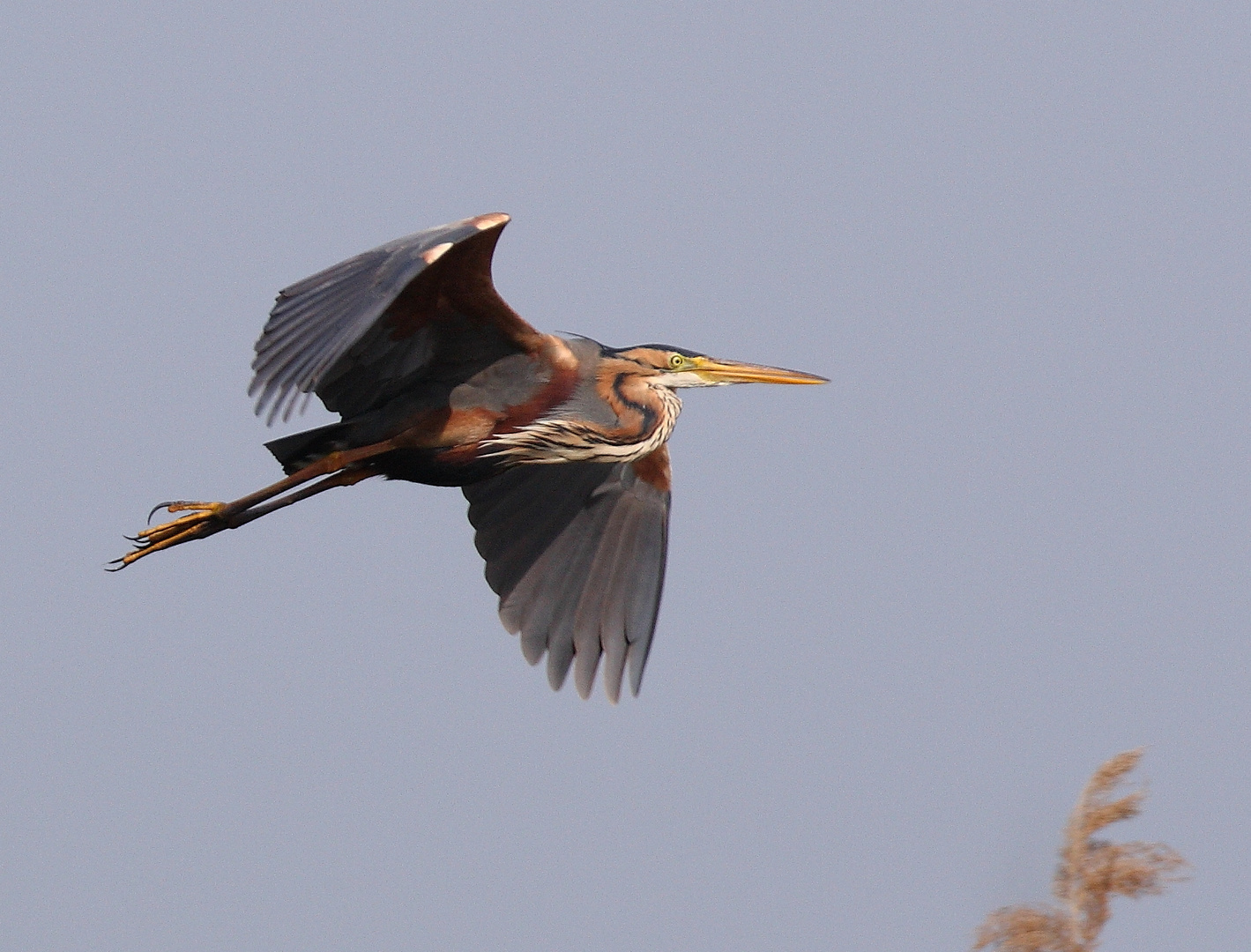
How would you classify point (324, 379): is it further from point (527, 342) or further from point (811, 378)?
point (811, 378)

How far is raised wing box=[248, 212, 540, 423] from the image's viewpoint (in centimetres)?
699

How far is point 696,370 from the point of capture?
29.5 feet

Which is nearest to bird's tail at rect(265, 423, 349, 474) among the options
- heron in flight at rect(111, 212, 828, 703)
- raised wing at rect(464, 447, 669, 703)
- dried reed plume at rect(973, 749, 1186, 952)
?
heron in flight at rect(111, 212, 828, 703)

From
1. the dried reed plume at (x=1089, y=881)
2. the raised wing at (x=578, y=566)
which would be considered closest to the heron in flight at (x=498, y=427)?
the raised wing at (x=578, y=566)

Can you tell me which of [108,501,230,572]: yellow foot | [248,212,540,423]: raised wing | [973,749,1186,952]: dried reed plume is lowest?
[973,749,1186,952]: dried reed plume

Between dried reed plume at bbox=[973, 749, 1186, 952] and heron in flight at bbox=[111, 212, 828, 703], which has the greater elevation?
heron in flight at bbox=[111, 212, 828, 703]

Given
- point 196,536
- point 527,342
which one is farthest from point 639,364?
point 196,536

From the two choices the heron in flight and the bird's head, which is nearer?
the heron in flight

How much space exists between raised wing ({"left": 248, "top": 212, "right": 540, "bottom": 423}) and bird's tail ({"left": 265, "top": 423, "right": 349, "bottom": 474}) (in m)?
0.13

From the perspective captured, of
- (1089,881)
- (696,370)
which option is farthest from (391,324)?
(1089,881)

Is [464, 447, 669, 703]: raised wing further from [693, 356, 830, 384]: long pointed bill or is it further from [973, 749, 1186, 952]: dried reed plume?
[973, 749, 1186, 952]: dried reed plume

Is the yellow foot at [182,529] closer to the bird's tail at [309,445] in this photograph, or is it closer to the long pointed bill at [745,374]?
the bird's tail at [309,445]

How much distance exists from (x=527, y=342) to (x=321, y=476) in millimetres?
1190

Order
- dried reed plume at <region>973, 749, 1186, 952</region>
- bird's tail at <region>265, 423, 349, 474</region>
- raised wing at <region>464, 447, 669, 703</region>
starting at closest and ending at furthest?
dried reed plume at <region>973, 749, 1186, 952</region>, bird's tail at <region>265, 423, 349, 474</region>, raised wing at <region>464, 447, 669, 703</region>
